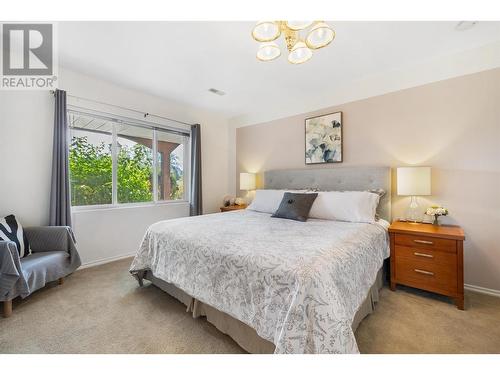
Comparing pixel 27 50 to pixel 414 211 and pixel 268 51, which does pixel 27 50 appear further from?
pixel 414 211

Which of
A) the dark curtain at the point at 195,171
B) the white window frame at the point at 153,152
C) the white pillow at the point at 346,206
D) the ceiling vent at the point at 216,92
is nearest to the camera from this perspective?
the white pillow at the point at 346,206

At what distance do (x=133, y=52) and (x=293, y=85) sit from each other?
6.56 feet

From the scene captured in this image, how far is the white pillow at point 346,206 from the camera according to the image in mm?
2330

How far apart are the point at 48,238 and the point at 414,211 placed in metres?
4.07

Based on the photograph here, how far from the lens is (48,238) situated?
7.50 ft

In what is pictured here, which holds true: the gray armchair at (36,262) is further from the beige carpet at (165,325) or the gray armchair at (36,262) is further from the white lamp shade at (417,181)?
the white lamp shade at (417,181)

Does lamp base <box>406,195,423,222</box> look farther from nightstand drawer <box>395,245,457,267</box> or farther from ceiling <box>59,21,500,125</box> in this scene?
ceiling <box>59,21,500,125</box>

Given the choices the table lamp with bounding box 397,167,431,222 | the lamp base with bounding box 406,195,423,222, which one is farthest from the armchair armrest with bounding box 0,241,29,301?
the lamp base with bounding box 406,195,423,222

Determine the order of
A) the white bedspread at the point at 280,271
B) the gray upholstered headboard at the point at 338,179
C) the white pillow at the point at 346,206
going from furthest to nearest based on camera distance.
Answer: the gray upholstered headboard at the point at 338,179 < the white pillow at the point at 346,206 < the white bedspread at the point at 280,271

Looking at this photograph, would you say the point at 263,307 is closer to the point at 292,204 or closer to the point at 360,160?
the point at 292,204

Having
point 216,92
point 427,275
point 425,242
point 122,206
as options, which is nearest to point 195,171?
point 122,206

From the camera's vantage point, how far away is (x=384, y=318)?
5.72 ft

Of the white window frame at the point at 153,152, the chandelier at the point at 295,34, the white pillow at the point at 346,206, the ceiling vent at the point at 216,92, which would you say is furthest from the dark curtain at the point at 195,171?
the chandelier at the point at 295,34

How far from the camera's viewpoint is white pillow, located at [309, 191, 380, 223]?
2.33 meters
